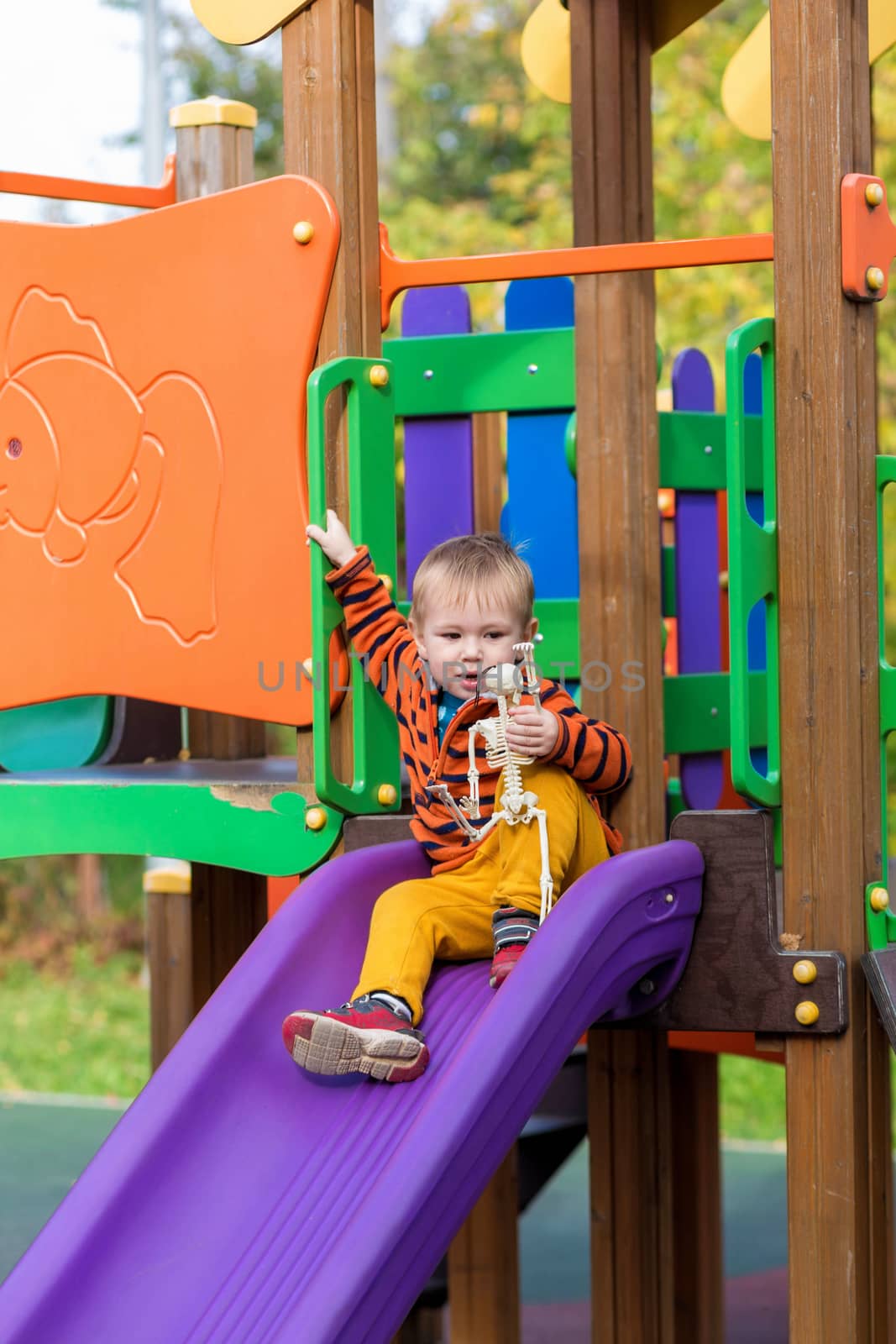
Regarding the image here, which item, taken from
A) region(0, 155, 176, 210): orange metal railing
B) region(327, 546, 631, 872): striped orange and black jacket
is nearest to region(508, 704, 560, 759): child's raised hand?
region(327, 546, 631, 872): striped orange and black jacket

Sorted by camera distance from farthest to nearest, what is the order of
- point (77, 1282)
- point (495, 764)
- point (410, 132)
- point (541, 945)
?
point (410, 132), point (495, 764), point (541, 945), point (77, 1282)

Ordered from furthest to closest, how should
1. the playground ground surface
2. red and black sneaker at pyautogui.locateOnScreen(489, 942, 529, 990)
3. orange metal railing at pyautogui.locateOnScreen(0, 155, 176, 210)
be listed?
the playground ground surface < orange metal railing at pyautogui.locateOnScreen(0, 155, 176, 210) < red and black sneaker at pyautogui.locateOnScreen(489, 942, 529, 990)

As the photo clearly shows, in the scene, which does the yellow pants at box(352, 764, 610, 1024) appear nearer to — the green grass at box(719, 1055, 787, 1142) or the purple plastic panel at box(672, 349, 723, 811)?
the purple plastic panel at box(672, 349, 723, 811)

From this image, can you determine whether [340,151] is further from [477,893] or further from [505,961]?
[505,961]

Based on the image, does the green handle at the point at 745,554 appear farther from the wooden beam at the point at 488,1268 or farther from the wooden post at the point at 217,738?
the wooden post at the point at 217,738

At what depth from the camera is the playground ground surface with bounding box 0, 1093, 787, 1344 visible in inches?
220

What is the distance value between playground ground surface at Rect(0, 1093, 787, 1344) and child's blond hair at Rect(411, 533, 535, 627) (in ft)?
9.97

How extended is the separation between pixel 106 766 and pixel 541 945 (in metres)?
1.77

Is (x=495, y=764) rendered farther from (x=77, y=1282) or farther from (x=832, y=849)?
(x=77, y=1282)

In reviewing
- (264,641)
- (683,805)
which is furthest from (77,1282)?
(683,805)

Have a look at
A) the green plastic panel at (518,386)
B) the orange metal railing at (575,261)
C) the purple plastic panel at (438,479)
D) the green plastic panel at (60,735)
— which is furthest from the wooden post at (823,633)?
the green plastic panel at (60,735)

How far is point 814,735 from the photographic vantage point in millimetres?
3031

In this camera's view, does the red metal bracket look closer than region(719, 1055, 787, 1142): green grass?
Yes

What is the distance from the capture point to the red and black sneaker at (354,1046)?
2740 mm
